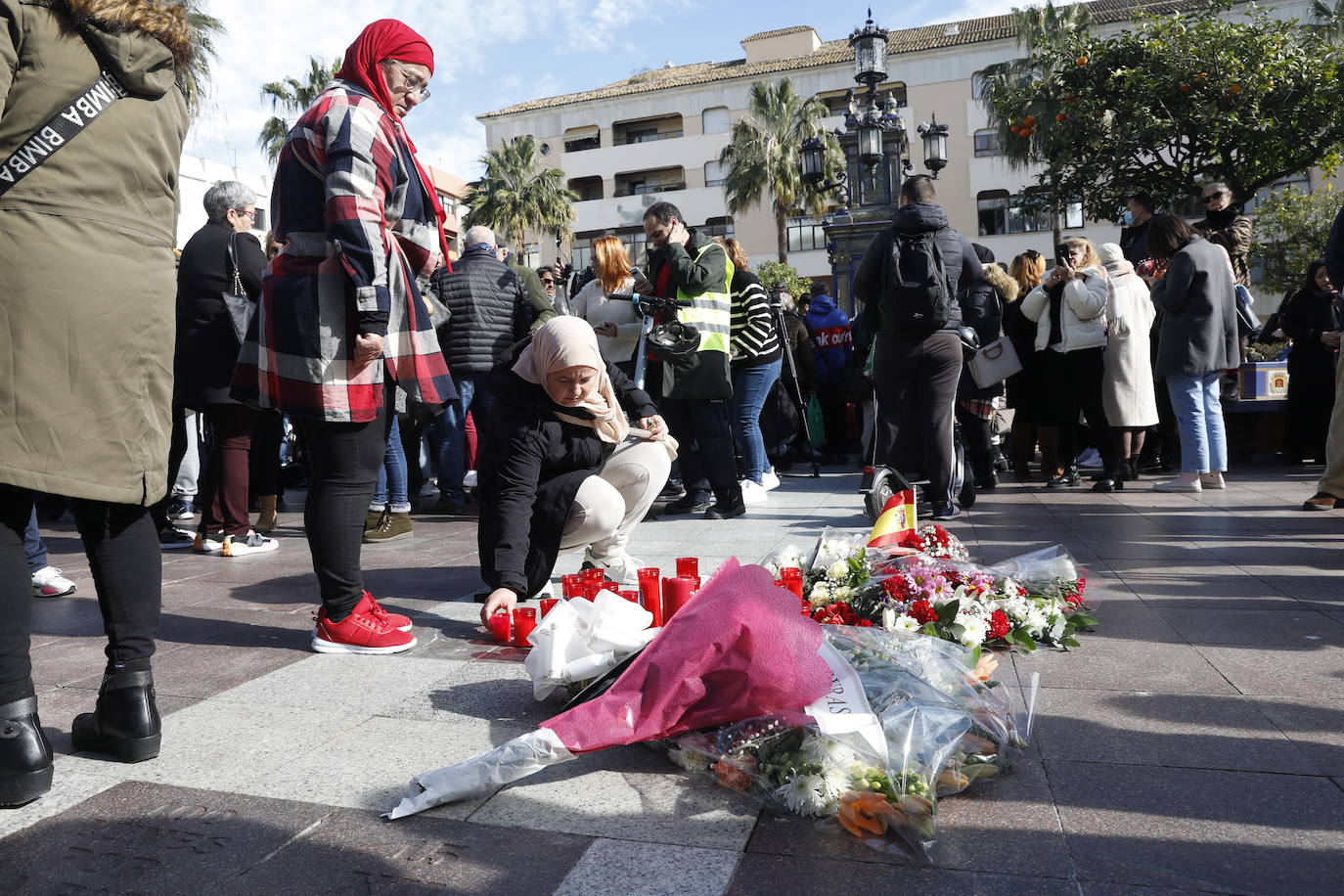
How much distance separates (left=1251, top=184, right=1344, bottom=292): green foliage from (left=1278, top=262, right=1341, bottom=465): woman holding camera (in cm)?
2288

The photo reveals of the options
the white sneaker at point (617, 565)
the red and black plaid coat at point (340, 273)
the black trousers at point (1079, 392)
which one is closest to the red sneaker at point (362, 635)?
the red and black plaid coat at point (340, 273)

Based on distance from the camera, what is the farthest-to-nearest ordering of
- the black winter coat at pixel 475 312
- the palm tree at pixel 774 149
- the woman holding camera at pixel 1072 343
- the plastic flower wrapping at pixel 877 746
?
the palm tree at pixel 774 149 → the woman holding camera at pixel 1072 343 → the black winter coat at pixel 475 312 → the plastic flower wrapping at pixel 877 746

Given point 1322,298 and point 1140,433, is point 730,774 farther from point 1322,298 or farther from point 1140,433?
point 1322,298

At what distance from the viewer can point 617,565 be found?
14.1ft

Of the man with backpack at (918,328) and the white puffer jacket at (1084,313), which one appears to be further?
the white puffer jacket at (1084,313)

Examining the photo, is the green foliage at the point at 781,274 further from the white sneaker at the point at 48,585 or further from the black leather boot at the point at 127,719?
the black leather boot at the point at 127,719

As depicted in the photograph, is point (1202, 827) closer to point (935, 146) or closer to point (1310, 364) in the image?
point (1310, 364)

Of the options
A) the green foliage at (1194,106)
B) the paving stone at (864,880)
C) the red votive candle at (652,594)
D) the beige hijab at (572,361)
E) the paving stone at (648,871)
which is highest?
the green foliage at (1194,106)

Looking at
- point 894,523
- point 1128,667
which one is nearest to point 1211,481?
point 894,523

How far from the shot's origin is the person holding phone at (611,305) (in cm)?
696

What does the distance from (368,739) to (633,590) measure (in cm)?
110

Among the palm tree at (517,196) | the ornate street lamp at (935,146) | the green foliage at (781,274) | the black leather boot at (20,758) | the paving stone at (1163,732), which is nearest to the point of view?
the black leather boot at (20,758)

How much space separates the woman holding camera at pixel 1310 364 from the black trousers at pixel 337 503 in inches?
333

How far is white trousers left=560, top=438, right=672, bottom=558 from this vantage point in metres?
3.90
